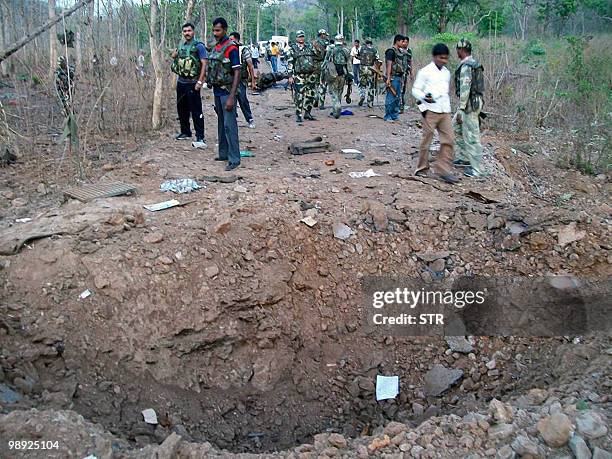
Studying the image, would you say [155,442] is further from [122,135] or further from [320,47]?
[320,47]

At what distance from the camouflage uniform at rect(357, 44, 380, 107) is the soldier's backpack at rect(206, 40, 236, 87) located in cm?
485

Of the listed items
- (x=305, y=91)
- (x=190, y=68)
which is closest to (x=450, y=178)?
(x=190, y=68)

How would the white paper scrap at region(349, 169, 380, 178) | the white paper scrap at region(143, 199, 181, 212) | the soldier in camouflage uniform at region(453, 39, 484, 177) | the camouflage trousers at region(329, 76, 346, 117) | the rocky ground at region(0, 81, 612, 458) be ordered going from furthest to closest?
1. the camouflage trousers at region(329, 76, 346, 117)
2. the white paper scrap at region(349, 169, 380, 178)
3. the soldier in camouflage uniform at region(453, 39, 484, 177)
4. the white paper scrap at region(143, 199, 181, 212)
5. the rocky ground at region(0, 81, 612, 458)

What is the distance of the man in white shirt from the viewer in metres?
5.37

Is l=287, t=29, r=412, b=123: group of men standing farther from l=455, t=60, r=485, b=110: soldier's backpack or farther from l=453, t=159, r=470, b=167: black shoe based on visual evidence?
l=455, t=60, r=485, b=110: soldier's backpack

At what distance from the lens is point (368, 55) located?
32.8ft

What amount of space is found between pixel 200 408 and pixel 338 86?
722 centimetres

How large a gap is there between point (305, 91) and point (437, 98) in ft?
13.2

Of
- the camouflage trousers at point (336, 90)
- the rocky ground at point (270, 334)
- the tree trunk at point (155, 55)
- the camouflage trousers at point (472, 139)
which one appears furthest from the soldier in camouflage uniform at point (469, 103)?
the tree trunk at point (155, 55)

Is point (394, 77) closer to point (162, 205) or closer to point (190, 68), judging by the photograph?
point (190, 68)

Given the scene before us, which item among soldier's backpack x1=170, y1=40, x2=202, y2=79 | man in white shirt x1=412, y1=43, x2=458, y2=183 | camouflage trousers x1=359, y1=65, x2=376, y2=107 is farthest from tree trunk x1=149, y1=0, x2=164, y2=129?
camouflage trousers x1=359, y1=65, x2=376, y2=107

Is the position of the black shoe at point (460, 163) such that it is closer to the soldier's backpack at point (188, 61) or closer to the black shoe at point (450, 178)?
the black shoe at point (450, 178)

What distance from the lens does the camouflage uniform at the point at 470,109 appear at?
18.3 feet

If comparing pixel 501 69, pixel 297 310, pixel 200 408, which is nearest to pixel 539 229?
pixel 297 310
